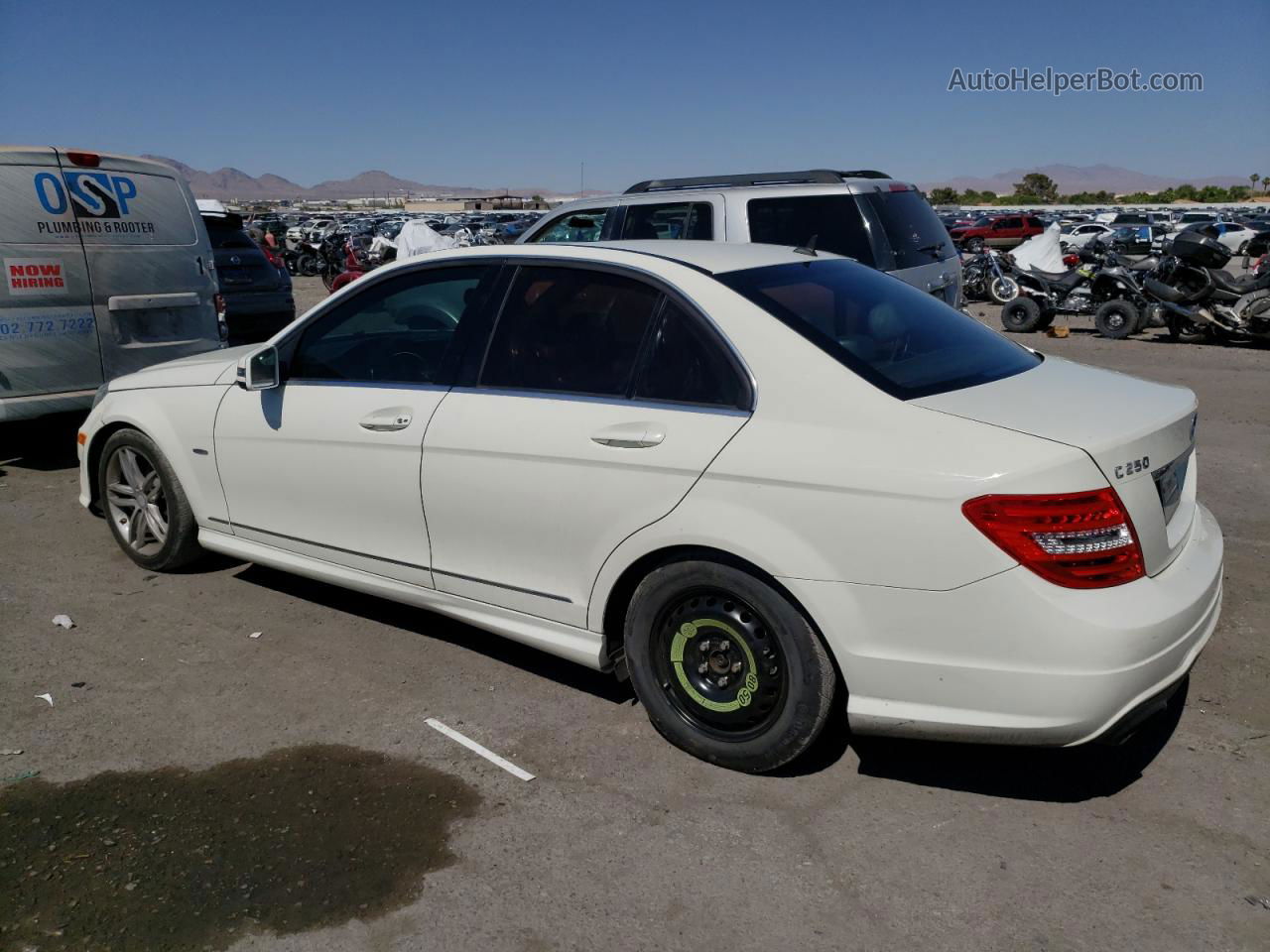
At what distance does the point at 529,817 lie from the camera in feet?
10.8

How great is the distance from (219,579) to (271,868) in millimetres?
2658

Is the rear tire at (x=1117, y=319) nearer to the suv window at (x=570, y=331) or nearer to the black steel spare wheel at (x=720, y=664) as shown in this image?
the suv window at (x=570, y=331)

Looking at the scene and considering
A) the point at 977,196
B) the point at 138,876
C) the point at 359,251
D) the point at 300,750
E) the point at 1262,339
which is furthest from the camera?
the point at 977,196

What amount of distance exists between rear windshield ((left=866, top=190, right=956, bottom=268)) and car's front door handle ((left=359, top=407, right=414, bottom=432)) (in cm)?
468

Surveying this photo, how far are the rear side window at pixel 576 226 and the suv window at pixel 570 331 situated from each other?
499cm

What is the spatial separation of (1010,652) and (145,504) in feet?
14.1

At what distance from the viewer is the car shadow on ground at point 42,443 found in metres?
7.96

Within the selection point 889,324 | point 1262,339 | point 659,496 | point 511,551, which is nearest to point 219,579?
point 511,551

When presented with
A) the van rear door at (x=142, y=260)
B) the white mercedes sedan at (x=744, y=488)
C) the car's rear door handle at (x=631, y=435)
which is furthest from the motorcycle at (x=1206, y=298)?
the car's rear door handle at (x=631, y=435)

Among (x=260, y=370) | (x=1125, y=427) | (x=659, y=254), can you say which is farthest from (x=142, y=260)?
(x=1125, y=427)

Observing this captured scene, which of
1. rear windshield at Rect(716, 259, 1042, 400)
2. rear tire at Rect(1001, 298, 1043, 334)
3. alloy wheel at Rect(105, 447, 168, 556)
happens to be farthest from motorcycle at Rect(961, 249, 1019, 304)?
alloy wheel at Rect(105, 447, 168, 556)

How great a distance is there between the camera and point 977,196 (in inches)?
5025

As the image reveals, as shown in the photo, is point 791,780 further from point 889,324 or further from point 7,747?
point 7,747

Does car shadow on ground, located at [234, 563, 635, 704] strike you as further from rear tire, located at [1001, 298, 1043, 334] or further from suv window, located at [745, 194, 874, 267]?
rear tire, located at [1001, 298, 1043, 334]
